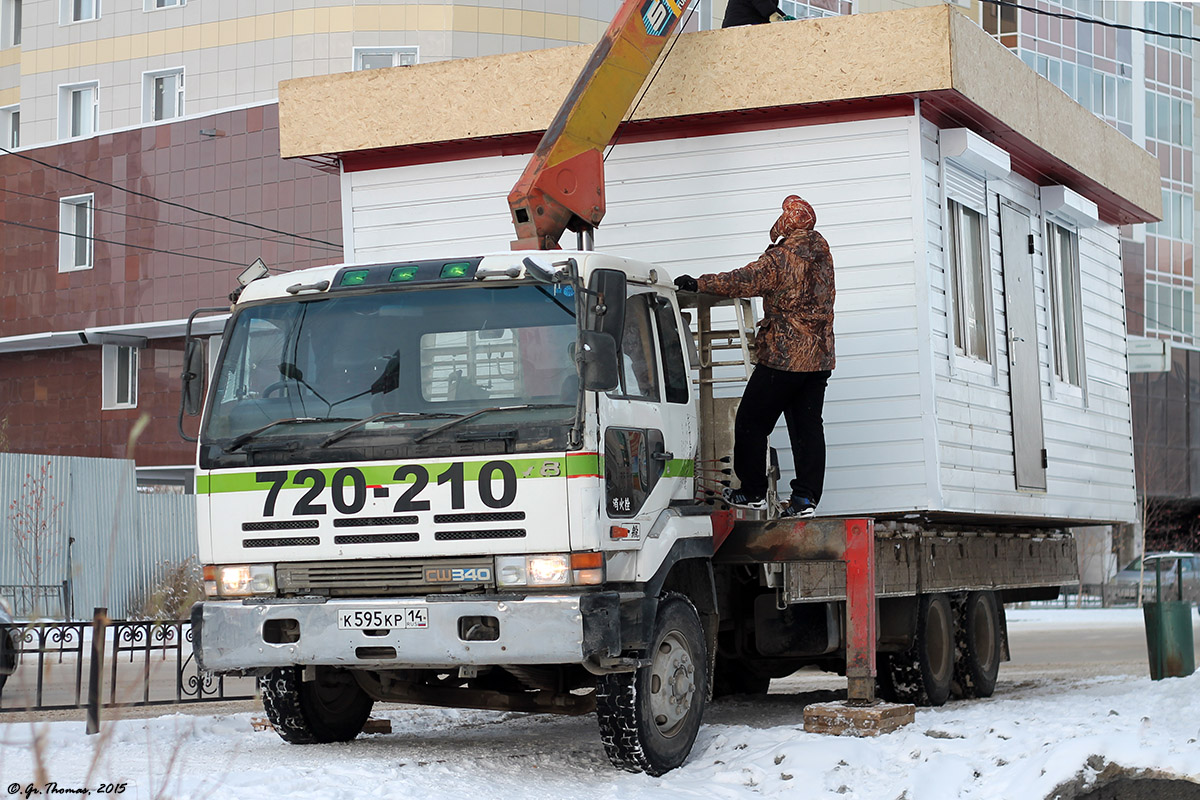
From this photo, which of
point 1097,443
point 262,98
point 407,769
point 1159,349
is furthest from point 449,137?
point 262,98

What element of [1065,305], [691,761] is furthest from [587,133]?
[1065,305]

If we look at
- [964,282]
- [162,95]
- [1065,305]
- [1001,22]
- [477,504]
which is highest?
[1001,22]

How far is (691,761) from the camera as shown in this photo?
323 inches

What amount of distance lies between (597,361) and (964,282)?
4.77 meters

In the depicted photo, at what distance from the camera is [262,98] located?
33250 mm

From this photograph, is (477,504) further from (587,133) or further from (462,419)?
(587,133)

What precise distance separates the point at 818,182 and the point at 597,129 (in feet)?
5.15

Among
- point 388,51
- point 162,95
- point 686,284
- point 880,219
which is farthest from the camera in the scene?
point 162,95

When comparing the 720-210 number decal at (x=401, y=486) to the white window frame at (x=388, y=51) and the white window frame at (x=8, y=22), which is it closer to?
the white window frame at (x=388, y=51)

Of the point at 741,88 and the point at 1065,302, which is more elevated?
the point at 741,88

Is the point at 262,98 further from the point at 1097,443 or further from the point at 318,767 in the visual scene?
the point at 318,767

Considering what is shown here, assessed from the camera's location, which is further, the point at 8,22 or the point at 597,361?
the point at 8,22

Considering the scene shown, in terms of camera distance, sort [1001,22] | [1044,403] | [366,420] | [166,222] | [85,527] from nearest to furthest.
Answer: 1. [366,420]
2. [1044,403]
3. [85,527]
4. [166,222]
5. [1001,22]

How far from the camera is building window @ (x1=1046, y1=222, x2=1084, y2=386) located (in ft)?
42.6
